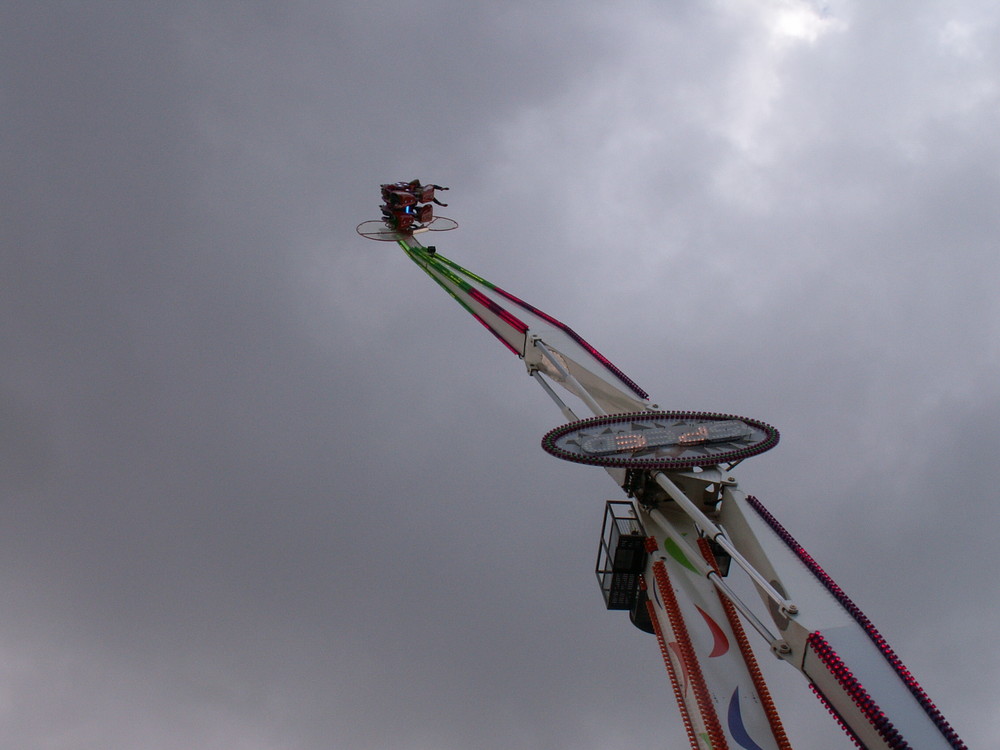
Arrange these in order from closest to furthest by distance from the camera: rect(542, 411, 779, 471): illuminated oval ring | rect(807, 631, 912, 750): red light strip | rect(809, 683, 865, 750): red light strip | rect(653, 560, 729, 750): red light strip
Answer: rect(807, 631, 912, 750): red light strip, rect(809, 683, 865, 750): red light strip, rect(653, 560, 729, 750): red light strip, rect(542, 411, 779, 471): illuminated oval ring

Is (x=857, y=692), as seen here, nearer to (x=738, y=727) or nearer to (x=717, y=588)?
(x=738, y=727)

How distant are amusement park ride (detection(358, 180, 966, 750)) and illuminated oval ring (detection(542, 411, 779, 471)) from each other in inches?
1.5

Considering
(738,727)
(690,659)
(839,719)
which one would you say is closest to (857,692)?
(839,719)

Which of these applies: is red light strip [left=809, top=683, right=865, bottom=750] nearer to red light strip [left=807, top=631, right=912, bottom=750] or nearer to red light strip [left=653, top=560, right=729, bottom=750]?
red light strip [left=807, top=631, right=912, bottom=750]

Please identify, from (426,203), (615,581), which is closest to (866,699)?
(615,581)

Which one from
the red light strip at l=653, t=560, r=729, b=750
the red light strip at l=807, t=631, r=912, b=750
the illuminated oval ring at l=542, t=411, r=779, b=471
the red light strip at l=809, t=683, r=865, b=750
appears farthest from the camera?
the illuminated oval ring at l=542, t=411, r=779, b=471

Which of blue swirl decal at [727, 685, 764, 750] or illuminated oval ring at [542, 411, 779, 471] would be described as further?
illuminated oval ring at [542, 411, 779, 471]

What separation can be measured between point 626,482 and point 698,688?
8.23 metres

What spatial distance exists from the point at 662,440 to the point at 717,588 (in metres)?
4.97

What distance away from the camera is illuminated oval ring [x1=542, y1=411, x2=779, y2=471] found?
28750 millimetres

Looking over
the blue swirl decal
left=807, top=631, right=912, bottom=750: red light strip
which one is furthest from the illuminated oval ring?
left=807, top=631, right=912, bottom=750: red light strip

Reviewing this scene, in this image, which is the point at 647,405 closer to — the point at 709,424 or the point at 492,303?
the point at 709,424

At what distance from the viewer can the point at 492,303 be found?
4338 cm

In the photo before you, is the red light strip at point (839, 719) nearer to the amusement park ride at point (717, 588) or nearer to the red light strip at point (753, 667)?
the amusement park ride at point (717, 588)
